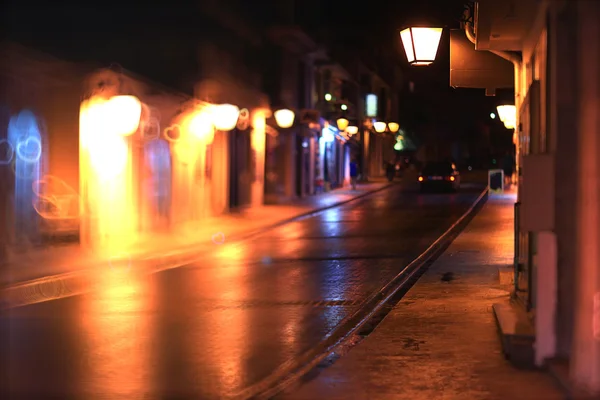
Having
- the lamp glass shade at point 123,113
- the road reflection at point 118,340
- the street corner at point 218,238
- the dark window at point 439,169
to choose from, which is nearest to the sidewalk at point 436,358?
the road reflection at point 118,340

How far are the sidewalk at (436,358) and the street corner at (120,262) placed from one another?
5703mm

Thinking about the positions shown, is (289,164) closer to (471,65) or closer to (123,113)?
(123,113)

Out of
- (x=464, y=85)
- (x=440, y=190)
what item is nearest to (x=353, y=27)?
(x=464, y=85)

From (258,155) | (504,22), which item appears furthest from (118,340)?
(258,155)

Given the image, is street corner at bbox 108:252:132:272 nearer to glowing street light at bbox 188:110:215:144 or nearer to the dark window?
glowing street light at bbox 188:110:215:144

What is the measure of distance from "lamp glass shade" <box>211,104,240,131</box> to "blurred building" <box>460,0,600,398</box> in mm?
17393

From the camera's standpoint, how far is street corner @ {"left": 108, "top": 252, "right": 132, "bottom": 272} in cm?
1582

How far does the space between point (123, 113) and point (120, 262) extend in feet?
13.0

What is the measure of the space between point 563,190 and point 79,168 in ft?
42.9

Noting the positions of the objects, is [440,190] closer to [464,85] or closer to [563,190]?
[464,85]

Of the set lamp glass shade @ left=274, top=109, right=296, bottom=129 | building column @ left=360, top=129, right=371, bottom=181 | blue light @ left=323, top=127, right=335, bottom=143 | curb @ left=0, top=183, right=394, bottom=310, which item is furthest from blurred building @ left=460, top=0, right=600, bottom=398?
building column @ left=360, top=129, right=371, bottom=181

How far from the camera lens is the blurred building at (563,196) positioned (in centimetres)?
649

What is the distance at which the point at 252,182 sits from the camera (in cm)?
3222

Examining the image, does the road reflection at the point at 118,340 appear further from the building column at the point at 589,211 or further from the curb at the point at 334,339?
the building column at the point at 589,211
